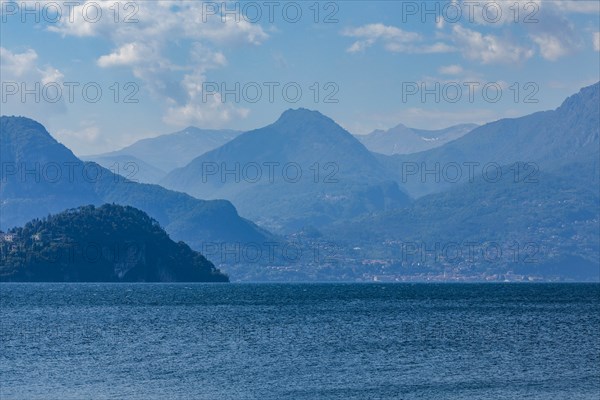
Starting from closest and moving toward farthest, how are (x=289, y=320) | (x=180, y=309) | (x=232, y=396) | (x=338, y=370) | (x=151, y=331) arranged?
(x=232, y=396), (x=338, y=370), (x=151, y=331), (x=289, y=320), (x=180, y=309)

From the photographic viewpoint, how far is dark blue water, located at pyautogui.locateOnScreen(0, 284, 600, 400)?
269 feet

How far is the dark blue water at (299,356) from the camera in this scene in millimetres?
→ 82125

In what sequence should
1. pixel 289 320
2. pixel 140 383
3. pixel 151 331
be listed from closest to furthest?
pixel 140 383 < pixel 151 331 < pixel 289 320

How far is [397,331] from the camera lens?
134375 millimetres

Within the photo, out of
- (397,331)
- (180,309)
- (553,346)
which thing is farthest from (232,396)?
(180,309)

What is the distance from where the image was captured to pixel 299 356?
104500 mm

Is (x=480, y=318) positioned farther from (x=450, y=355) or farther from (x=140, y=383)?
(x=140, y=383)

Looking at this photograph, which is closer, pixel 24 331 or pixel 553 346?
pixel 553 346

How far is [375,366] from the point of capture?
316 ft

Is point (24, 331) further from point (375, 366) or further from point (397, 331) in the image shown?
point (375, 366)

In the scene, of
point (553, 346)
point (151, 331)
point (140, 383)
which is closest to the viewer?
point (140, 383)

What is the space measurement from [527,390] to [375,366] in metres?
18.4

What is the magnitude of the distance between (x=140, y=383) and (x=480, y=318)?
286 ft

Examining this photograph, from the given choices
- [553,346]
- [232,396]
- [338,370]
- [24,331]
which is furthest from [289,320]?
[232,396]
